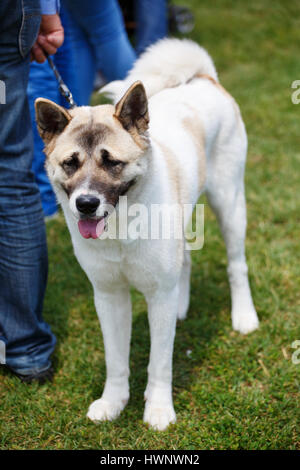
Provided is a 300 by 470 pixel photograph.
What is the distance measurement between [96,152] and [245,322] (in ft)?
5.20

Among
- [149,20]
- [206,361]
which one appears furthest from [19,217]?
[149,20]

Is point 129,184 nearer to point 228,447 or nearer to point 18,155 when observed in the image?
point 18,155

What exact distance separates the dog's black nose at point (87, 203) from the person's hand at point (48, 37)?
1.16 m

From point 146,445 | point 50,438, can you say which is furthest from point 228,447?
point 50,438

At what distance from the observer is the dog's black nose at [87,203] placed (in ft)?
6.57

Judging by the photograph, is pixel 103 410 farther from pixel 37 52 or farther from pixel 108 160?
pixel 37 52

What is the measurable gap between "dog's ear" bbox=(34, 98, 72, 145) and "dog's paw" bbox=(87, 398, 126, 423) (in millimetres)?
1302

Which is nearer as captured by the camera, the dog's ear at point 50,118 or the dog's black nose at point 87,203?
the dog's black nose at point 87,203

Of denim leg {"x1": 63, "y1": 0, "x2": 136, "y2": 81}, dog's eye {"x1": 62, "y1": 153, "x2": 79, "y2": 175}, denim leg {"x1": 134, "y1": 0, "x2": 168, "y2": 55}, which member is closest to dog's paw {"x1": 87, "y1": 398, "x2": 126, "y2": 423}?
dog's eye {"x1": 62, "y1": 153, "x2": 79, "y2": 175}

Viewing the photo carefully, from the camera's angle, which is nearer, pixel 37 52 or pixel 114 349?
pixel 114 349

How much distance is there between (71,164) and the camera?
214cm

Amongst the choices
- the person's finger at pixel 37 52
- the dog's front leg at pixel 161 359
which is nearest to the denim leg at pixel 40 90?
the person's finger at pixel 37 52

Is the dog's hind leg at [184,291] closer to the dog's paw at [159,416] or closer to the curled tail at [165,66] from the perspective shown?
the dog's paw at [159,416]

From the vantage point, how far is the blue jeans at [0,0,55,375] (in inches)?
97.5
